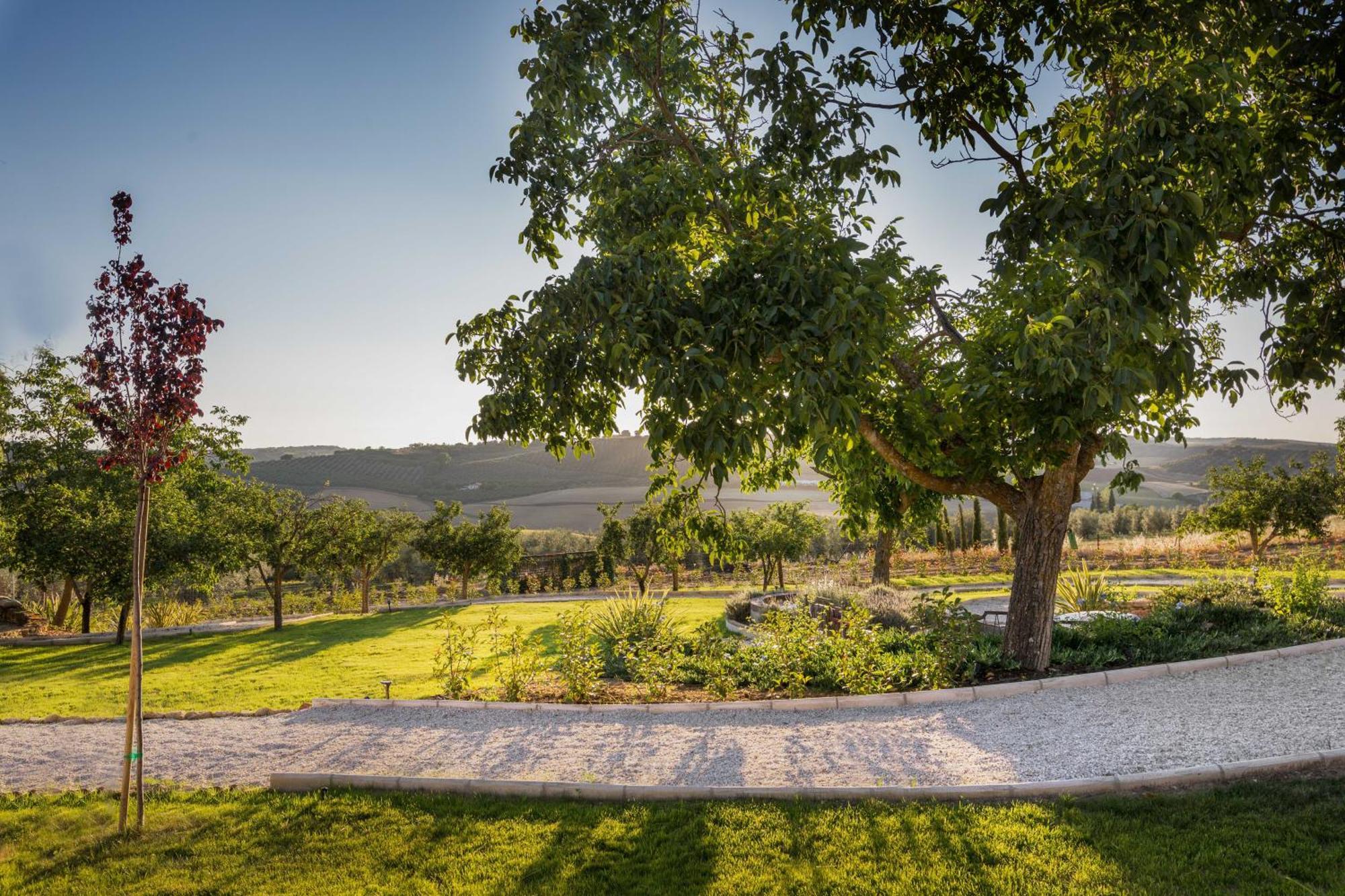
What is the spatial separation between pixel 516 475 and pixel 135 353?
188 ft

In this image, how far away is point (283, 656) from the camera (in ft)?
42.0

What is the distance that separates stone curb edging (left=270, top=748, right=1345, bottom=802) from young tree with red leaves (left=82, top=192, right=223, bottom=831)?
2.35 meters

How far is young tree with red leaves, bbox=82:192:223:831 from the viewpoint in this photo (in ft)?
14.1

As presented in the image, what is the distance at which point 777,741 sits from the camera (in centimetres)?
613

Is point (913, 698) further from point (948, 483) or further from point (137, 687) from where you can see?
point (137, 687)

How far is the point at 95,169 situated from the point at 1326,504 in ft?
87.1

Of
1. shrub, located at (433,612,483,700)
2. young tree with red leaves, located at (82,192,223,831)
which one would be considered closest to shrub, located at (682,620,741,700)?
shrub, located at (433,612,483,700)


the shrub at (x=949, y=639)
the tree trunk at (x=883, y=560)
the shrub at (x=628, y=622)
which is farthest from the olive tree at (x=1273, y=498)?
the shrub at (x=628, y=622)

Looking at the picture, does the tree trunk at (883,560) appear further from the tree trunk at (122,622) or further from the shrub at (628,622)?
the tree trunk at (122,622)

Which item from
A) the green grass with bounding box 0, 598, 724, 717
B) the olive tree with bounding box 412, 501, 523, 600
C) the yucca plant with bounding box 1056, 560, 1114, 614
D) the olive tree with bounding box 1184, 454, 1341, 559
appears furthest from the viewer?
the olive tree with bounding box 412, 501, 523, 600

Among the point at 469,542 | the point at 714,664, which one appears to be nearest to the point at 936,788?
the point at 714,664

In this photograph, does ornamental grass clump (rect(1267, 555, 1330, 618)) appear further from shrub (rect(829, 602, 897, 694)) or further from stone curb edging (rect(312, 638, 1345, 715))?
shrub (rect(829, 602, 897, 694))

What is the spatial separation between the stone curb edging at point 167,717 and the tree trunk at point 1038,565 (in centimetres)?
783

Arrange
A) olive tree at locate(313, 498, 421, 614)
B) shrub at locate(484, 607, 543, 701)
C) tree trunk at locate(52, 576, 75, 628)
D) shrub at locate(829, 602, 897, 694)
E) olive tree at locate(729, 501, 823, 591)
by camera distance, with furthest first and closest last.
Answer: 1. olive tree at locate(729, 501, 823, 591)
2. tree trunk at locate(52, 576, 75, 628)
3. olive tree at locate(313, 498, 421, 614)
4. shrub at locate(484, 607, 543, 701)
5. shrub at locate(829, 602, 897, 694)
